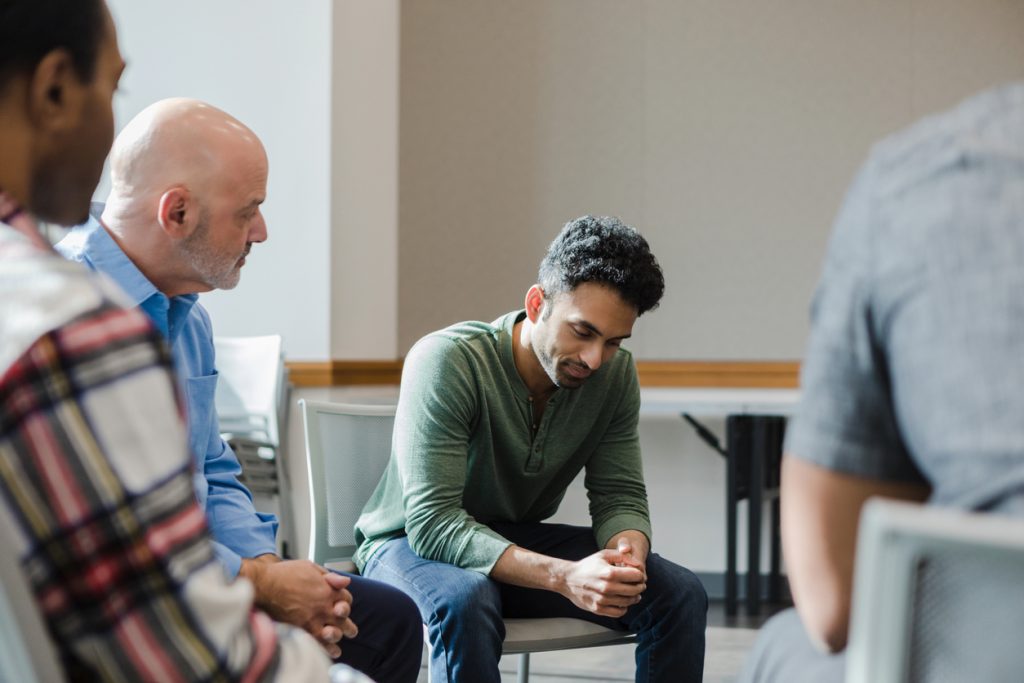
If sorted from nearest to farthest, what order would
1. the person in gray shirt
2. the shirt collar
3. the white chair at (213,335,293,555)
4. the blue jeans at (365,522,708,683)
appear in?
1. the person in gray shirt
2. the shirt collar
3. the blue jeans at (365,522,708,683)
4. the white chair at (213,335,293,555)

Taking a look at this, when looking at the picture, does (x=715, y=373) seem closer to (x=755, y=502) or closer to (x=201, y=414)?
(x=755, y=502)

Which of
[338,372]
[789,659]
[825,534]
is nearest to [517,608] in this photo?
[789,659]

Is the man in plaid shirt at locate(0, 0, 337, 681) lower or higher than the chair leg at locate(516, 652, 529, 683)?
higher

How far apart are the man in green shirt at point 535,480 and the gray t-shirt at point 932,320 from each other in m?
1.03

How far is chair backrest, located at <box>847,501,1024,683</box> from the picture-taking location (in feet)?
1.94

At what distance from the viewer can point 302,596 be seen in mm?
1411

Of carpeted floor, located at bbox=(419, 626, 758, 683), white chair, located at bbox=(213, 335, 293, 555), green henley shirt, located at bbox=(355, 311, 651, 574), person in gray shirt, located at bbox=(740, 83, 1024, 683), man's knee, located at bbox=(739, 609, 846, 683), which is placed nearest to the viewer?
person in gray shirt, located at bbox=(740, 83, 1024, 683)

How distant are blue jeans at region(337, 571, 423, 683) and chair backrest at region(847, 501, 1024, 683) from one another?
1139 mm

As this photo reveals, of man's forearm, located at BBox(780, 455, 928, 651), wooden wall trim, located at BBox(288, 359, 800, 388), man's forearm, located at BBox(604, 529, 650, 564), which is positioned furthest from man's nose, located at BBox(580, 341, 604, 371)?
wooden wall trim, located at BBox(288, 359, 800, 388)

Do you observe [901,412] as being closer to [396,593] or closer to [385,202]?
[396,593]

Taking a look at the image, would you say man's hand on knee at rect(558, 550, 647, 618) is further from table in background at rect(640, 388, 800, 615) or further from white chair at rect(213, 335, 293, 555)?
white chair at rect(213, 335, 293, 555)

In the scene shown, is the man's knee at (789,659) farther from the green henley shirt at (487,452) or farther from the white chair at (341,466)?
the white chair at (341,466)

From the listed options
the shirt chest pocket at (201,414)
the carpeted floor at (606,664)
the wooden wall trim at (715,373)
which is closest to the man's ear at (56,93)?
the shirt chest pocket at (201,414)

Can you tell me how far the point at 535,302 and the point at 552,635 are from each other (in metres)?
0.62
